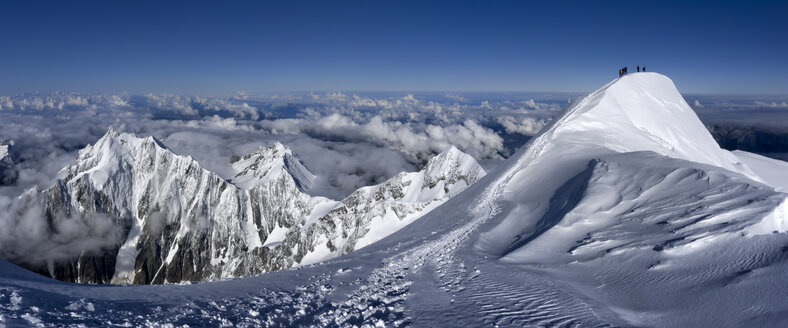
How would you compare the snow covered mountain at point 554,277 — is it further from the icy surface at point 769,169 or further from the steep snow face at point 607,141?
the icy surface at point 769,169

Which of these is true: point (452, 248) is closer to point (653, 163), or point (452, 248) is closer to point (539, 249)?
point (539, 249)

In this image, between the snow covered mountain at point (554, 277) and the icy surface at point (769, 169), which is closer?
the snow covered mountain at point (554, 277)

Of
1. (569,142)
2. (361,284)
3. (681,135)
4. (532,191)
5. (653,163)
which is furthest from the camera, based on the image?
(681,135)

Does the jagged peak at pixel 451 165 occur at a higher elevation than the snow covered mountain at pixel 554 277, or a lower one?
lower

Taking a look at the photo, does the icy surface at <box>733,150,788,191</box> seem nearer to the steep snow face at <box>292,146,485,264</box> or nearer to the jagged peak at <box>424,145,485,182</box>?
the steep snow face at <box>292,146,485,264</box>

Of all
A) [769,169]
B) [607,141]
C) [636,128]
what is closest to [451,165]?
[769,169]

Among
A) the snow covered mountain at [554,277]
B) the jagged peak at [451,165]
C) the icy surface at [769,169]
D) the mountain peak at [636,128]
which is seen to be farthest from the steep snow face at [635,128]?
the jagged peak at [451,165]

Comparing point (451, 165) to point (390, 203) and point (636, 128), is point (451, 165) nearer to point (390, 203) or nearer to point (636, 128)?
point (390, 203)

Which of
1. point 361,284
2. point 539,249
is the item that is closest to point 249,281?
point 361,284
